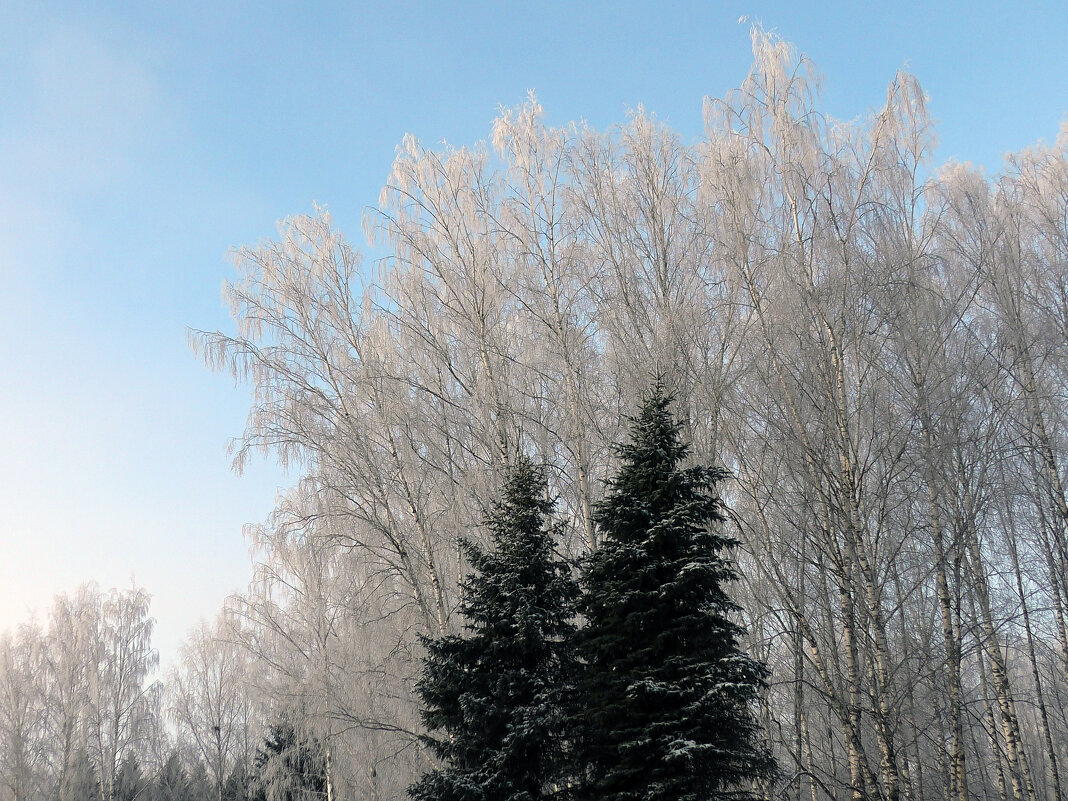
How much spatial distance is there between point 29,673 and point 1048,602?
35.3 m

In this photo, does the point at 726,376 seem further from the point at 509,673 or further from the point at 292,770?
the point at 292,770

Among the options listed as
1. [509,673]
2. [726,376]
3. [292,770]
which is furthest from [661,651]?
[292,770]

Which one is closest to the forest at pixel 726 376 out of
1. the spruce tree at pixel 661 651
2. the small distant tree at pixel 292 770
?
the spruce tree at pixel 661 651

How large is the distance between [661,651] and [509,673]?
74.5 inches

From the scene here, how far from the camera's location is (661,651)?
834 centimetres

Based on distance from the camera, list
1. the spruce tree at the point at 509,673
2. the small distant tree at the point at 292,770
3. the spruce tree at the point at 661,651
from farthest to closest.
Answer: the small distant tree at the point at 292,770
the spruce tree at the point at 509,673
the spruce tree at the point at 661,651

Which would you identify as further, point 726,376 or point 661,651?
point 726,376

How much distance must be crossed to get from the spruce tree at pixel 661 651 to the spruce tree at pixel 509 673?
44 centimetres

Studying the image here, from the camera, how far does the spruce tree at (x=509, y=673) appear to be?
8805 millimetres

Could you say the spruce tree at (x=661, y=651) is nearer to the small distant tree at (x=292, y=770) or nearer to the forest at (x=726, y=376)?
the forest at (x=726, y=376)

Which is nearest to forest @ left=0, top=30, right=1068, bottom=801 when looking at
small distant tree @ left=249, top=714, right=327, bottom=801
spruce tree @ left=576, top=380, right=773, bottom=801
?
spruce tree @ left=576, top=380, right=773, bottom=801

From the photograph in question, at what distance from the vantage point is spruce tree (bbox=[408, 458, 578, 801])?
880cm

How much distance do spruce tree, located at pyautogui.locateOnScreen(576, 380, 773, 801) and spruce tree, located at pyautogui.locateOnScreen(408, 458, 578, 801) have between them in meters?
0.44

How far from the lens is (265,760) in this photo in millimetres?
23703
